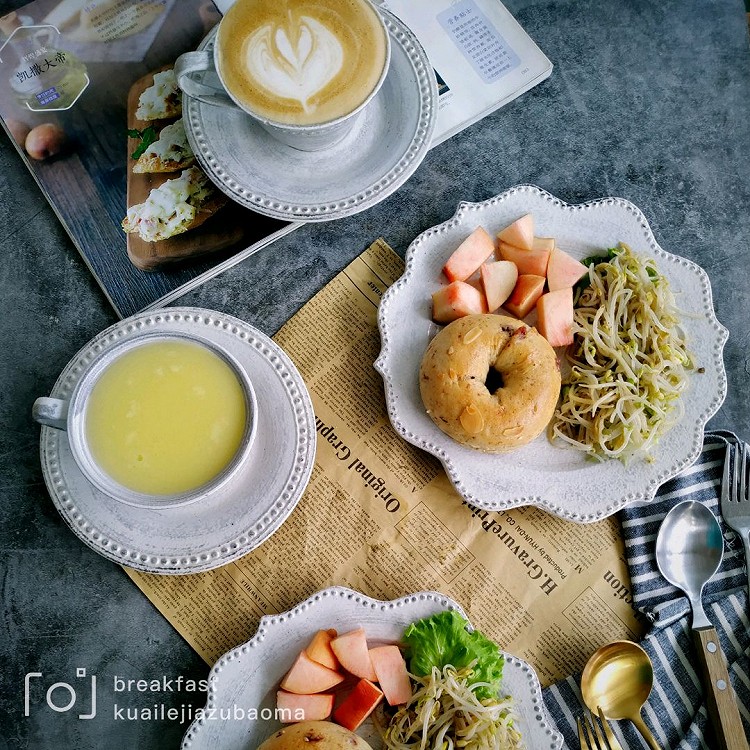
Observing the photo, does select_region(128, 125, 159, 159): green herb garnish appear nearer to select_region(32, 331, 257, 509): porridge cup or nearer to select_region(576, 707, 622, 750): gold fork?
select_region(32, 331, 257, 509): porridge cup

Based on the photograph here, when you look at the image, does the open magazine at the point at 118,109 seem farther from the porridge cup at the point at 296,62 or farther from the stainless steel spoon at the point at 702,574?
the stainless steel spoon at the point at 702,574

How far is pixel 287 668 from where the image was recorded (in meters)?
1.28

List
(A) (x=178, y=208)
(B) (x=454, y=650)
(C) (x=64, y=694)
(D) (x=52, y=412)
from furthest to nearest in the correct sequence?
(A) (x=178, y=208) < (C) (x=64, y=694) < (B) (x=454, y=650) < (D) (x=52, y=412)

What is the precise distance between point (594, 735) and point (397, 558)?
48 cm

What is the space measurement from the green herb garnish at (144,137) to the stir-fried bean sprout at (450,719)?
114cm

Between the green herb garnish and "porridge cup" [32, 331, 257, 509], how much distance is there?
0.51 metres

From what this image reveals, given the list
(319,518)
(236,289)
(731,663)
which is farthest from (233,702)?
(731,663)

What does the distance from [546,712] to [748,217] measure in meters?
1.13

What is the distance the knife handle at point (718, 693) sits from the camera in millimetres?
1330

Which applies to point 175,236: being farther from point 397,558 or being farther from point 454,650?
point 454,650

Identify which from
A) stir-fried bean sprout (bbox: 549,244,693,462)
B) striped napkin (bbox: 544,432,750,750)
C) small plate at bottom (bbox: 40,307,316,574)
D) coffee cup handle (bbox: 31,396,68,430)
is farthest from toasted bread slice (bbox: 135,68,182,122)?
striped napkin (bbox: 544,432,750,750)

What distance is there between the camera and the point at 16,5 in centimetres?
154

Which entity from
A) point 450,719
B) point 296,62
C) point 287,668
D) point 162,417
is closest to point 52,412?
point 162,417

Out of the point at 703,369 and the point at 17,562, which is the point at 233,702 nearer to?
the point at 17,562
